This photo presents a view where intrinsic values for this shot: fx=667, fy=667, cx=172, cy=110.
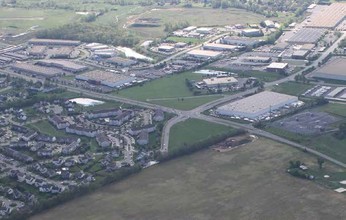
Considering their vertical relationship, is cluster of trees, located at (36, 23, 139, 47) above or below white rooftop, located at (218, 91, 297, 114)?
below

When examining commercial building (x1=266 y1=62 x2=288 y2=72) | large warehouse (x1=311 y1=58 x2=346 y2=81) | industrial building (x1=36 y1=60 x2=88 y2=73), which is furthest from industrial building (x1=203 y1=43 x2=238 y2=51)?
industrial building (x1=36 y1=60 x2=88 y2=73)

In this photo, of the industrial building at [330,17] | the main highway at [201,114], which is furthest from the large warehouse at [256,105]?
the industrial building at [330,17]

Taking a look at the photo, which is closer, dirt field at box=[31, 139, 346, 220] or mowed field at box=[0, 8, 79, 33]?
dirt field at box=[31, 139, 346, 220]

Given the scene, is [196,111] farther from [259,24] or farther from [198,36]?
[259,24]

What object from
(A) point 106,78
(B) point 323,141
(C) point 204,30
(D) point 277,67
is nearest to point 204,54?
(D) point 277,67

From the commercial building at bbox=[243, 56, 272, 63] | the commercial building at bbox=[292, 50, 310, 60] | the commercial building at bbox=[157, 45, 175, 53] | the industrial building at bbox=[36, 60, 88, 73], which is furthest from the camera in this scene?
the commercial building at bbox=[157, 45, 175, 53]

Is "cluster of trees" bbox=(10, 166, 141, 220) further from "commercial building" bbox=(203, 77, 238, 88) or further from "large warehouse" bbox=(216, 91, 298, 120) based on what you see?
"commercial building" bbox=(203, 77, 238, 88)
